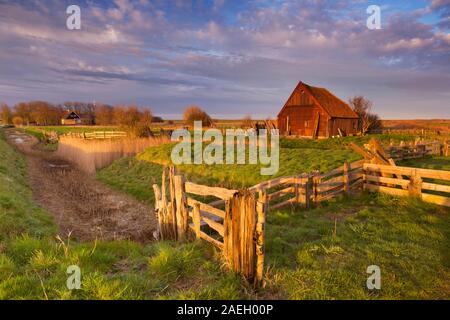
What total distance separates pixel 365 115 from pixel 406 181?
38706 millimetres

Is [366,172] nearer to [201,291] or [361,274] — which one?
[361,274]

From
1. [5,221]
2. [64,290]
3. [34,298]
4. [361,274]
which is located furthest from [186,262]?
[5,221]

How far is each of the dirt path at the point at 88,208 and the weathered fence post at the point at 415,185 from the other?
917 cm

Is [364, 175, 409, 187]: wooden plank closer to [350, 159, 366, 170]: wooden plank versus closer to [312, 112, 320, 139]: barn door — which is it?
[350, 159, 366, 170]: wooden plank

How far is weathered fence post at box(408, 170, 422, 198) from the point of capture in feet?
30.0

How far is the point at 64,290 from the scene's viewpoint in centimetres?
415

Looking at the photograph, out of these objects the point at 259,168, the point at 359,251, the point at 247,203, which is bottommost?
the point at 359,251

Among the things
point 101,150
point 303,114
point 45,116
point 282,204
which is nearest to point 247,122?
point 303,114

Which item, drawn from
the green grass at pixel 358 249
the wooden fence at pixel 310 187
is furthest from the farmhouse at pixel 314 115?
the green grass at pixel 358 249

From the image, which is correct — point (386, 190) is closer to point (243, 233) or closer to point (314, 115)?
point (243, 233)

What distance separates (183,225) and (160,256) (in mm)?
2310

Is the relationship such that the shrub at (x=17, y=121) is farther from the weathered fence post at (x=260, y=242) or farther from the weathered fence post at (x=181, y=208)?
the weathered fence post at (x=260, y=242)

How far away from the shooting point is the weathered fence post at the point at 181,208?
24.2 ft

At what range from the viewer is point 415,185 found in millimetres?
9234
